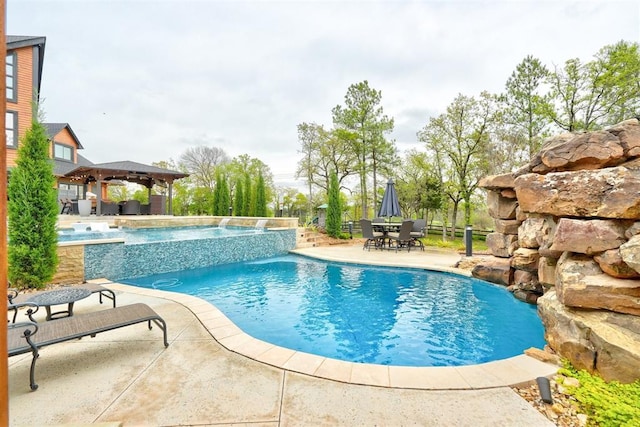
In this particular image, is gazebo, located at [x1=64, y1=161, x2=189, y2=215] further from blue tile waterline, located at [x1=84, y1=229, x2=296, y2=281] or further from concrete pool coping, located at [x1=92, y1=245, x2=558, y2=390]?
concrete pool coping, located at [x1=92, y1=245, x2=558, y2=390]

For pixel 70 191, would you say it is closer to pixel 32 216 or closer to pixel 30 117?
pixel 30 117

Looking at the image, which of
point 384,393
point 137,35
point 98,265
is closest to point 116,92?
point 137,35

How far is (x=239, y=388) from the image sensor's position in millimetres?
2520

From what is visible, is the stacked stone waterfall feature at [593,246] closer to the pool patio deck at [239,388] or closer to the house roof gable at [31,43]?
the pool patio deck at [239,388]

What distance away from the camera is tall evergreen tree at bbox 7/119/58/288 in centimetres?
528

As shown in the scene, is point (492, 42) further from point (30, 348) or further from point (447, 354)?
point (30, 348)

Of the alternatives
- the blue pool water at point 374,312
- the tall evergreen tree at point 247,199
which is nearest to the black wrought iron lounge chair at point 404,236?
the blue pool water at point 374,312

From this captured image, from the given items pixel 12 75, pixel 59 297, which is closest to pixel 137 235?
pixel 59 297

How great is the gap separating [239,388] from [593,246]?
13.6 feet

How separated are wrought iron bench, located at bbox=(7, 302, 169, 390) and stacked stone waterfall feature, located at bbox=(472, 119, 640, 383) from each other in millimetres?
4637

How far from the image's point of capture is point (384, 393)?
248 cm

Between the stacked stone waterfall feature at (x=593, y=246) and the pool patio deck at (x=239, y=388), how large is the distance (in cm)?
53

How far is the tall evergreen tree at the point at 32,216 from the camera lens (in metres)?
5.28

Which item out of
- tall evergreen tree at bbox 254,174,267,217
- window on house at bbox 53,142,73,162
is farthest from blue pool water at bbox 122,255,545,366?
window on house at bbox 53,142,73,162
